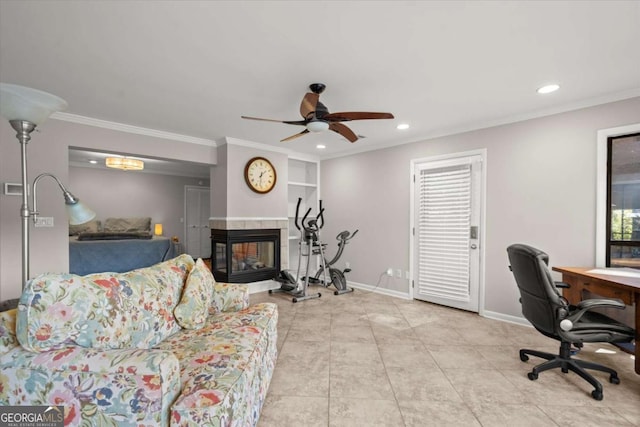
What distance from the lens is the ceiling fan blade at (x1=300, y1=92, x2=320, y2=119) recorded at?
2.30 m

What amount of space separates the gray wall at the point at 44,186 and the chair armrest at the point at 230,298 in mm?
2253

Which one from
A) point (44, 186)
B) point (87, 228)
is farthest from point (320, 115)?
point (87, 228)

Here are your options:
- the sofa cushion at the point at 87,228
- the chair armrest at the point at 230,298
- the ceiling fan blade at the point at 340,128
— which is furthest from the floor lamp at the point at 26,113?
the sofa cushion at the point at 87,228

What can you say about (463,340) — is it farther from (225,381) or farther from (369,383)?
(225,381)

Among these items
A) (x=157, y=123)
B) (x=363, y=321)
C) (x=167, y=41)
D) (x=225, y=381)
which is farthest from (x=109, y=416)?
(x=157, y=123)

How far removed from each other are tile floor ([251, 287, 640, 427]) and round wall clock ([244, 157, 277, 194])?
2199mm

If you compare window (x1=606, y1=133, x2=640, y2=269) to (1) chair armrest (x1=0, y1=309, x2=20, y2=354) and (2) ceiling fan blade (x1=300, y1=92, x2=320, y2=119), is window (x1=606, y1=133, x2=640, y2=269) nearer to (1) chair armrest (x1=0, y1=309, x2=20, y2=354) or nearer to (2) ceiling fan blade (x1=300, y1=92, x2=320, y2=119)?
(2) ceiling fan blade (x1=300, y1=92, x2=320, y2=119)

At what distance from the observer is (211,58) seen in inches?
87.5

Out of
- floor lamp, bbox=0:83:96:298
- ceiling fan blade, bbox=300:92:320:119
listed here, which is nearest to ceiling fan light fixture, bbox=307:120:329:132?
ceiling fan blade, bbox=300:92:320:119

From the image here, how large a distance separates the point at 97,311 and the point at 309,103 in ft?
6.32

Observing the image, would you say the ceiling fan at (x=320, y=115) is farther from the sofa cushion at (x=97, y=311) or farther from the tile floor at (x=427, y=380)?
the tile floor at (x=427, y=380)

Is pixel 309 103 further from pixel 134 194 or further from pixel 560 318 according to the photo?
pixel 134 194

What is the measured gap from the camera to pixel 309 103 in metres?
2.36

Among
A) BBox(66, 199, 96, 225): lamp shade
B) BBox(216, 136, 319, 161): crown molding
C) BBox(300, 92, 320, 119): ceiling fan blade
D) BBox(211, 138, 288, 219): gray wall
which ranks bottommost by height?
BBox(66, 199, 96, 225): lamp shade
